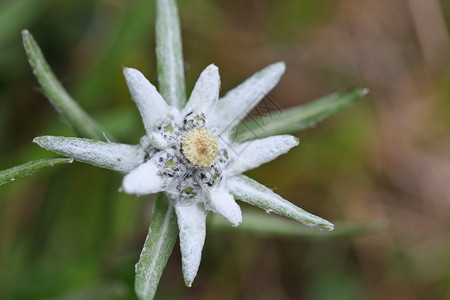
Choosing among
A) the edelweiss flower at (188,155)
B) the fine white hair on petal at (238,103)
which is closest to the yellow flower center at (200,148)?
the edelweiss flower at (188,155)

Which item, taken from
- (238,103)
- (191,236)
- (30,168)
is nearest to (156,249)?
(191,236)

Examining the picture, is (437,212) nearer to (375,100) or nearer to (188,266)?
(375,100)

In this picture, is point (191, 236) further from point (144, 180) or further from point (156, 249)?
point (144, 180)

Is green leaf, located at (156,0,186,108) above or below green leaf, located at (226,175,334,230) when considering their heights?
above

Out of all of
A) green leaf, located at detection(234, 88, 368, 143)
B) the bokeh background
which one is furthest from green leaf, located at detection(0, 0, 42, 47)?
green leaf, located at detection(234, 88, 368, 143)

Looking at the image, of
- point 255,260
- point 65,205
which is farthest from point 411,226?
point 65,205

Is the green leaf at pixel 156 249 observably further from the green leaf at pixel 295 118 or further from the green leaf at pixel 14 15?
the green leaf at pixel 14 15

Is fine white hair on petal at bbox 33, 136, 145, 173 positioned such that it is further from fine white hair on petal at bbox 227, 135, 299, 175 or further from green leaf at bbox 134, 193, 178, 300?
fine white hair on petal at bbox 227, 135, 299, 175

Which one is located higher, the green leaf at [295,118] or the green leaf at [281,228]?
the green leaf at [295,118]
